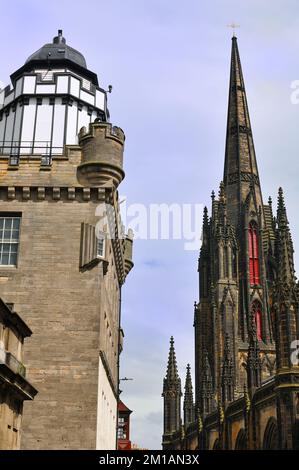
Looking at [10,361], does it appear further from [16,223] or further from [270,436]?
[270,436]

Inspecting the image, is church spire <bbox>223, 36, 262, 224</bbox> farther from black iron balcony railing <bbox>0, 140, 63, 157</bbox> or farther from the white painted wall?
black iron balcony railing <bbox>0, 140, 63, 157</bbox>

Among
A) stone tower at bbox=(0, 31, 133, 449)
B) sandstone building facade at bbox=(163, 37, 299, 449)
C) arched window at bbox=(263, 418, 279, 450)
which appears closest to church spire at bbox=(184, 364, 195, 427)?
sandstone building facade at bbox=(163, 37, 299, 449)

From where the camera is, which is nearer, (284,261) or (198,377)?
(284,261)

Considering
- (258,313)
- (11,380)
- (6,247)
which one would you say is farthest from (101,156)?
(258,313)

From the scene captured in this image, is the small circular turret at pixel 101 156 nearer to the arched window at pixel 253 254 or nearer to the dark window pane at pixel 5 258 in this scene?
the dark window pane at pixel 5 258

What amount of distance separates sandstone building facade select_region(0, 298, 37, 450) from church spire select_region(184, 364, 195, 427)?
2354 inches

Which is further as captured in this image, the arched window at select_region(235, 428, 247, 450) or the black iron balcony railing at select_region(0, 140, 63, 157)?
the arched window at select_region(235, 428, 247, 450)

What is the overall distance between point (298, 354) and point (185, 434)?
1593 inches

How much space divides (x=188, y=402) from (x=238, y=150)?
37275 mm

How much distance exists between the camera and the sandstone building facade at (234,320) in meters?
56.2

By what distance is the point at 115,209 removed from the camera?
28922 mm

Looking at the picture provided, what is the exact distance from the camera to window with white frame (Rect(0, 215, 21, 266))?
26.1 metres

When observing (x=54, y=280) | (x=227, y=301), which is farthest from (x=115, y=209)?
(x=227, y=301)
